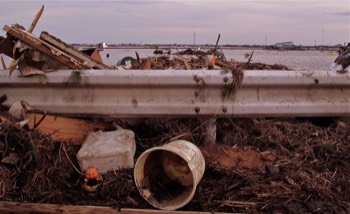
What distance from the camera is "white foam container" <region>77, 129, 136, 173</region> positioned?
3462mm

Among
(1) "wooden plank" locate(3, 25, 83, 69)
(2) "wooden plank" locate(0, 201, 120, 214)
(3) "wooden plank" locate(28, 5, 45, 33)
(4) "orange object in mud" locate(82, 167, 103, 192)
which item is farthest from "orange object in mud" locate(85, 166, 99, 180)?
(3) "wooden plank" locate(28, 5, 45, 33)

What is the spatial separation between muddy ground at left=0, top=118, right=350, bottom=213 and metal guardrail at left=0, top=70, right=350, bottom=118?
204 mm

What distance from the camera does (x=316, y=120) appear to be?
4.45 metres

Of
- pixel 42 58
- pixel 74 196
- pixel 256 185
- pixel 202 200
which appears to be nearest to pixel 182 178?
pixel 202 200

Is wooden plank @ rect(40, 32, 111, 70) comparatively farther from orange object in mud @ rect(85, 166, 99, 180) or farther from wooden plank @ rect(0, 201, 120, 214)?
wooden plank @ rect(0, 201, 120, 214)

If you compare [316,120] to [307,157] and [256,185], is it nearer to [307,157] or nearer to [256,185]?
[307,157]

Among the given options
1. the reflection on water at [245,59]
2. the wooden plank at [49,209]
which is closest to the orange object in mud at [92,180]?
the wooden plank at [49,209]

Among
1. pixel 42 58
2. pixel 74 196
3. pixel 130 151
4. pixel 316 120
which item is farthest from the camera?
pixel 316 120

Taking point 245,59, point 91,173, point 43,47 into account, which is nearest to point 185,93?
point 91,173

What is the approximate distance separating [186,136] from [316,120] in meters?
1.43

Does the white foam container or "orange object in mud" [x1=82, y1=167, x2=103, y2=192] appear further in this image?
the white foam container

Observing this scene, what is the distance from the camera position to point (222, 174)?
3.46 metres

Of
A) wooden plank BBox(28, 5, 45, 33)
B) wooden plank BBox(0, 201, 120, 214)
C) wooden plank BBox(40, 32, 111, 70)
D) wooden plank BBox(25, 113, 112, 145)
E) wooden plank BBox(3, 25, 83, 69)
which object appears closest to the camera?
wooden plank BBox(0, 201, 120, 214)

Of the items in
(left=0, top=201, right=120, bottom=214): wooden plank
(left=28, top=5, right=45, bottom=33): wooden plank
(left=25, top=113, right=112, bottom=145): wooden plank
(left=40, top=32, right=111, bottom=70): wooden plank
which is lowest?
(left=0, top=201, right=120, bottom=214): wooden plank
